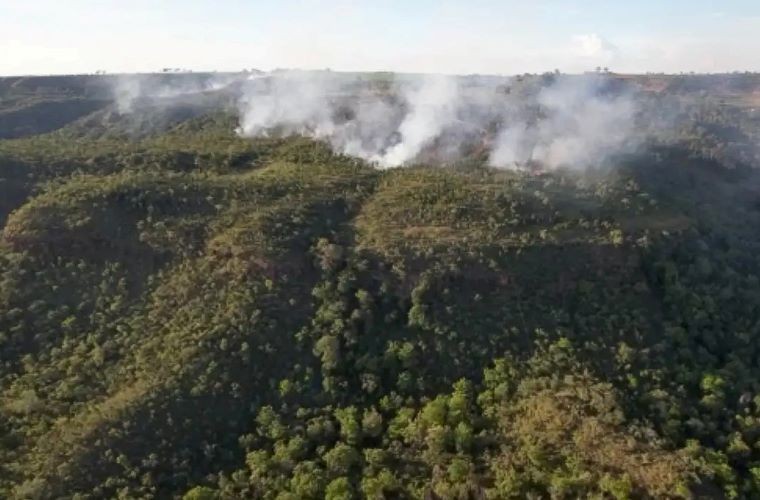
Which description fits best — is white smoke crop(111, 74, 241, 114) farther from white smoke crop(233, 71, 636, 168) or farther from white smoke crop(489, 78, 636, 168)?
Result: white smoke crop(489, 78, 636, 168)

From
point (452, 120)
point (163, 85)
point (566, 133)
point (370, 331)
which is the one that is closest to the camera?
point (370, 331)

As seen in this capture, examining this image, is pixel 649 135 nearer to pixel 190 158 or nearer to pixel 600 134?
pixel 600 134

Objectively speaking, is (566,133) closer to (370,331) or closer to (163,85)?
(370,331)

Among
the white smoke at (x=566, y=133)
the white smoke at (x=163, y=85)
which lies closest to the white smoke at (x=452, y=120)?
the white smoke at (x=566, y=133)

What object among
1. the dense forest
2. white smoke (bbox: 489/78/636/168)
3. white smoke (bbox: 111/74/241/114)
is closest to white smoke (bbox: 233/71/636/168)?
white smoke (bbox: 489/78/636/168)

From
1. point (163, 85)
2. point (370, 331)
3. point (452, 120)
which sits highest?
point (163, 85)

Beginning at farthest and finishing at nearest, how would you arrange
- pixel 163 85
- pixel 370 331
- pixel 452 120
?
pixel 163 85 → pixel 452 120 → pixel 370 331

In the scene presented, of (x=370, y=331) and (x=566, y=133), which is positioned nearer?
(x=370, y=331)

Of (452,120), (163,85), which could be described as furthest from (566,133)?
(163,85)
